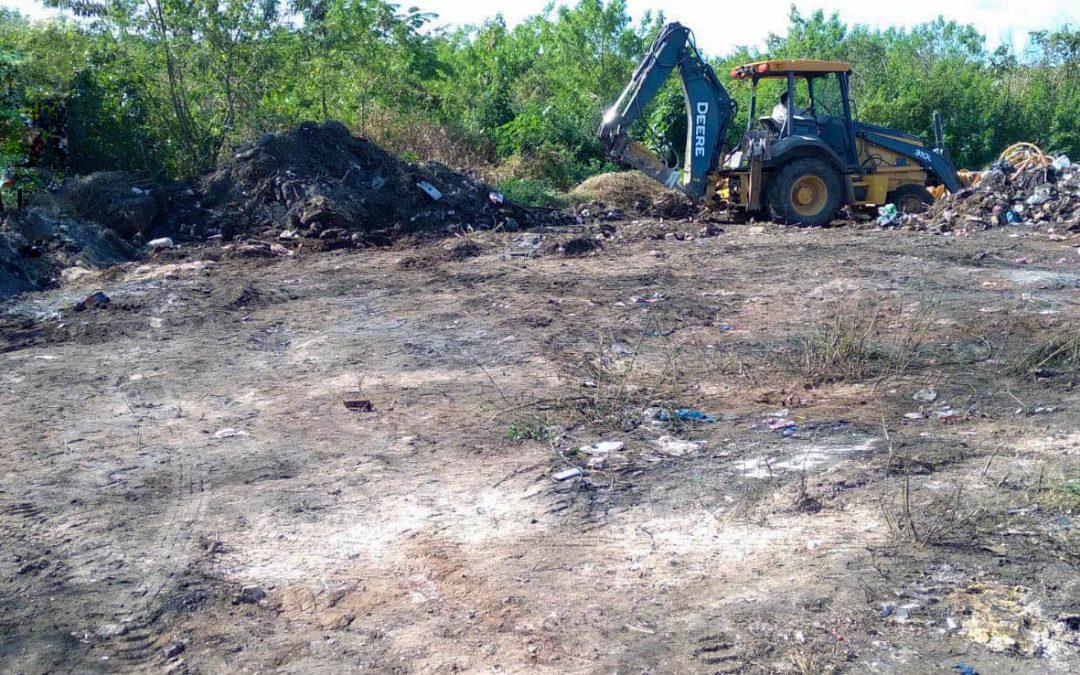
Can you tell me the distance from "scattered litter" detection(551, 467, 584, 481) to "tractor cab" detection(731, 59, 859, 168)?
917 centimetres

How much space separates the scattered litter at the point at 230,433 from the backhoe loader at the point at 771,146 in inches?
336

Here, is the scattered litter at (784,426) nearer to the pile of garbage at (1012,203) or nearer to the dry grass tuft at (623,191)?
the pile of garbage at (1012,203)

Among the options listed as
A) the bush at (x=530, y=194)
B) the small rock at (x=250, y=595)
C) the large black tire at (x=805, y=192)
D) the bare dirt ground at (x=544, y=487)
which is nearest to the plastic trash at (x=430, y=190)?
the bush at (x=530, y=194)

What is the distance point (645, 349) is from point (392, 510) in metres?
3.12

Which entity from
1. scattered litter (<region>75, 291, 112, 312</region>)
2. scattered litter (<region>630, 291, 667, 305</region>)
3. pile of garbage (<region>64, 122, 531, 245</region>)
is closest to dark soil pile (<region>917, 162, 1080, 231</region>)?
scattered litter (<region>630, 291, 667, 305</region>)

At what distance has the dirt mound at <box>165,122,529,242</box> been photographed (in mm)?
12352

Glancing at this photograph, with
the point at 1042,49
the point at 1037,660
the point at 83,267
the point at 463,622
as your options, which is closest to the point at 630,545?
the point at 463,622

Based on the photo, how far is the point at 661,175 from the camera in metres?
13.4

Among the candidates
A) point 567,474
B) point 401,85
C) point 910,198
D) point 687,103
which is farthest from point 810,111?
point 567,474

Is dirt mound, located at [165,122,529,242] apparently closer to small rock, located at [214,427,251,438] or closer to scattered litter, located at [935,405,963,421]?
small rock, located at [214,427,251,438]

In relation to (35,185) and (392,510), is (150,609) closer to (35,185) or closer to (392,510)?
(392,510)

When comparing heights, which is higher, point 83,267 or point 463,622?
point 83,267

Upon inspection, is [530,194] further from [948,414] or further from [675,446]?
[675,446]

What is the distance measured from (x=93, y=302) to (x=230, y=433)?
3773mm
